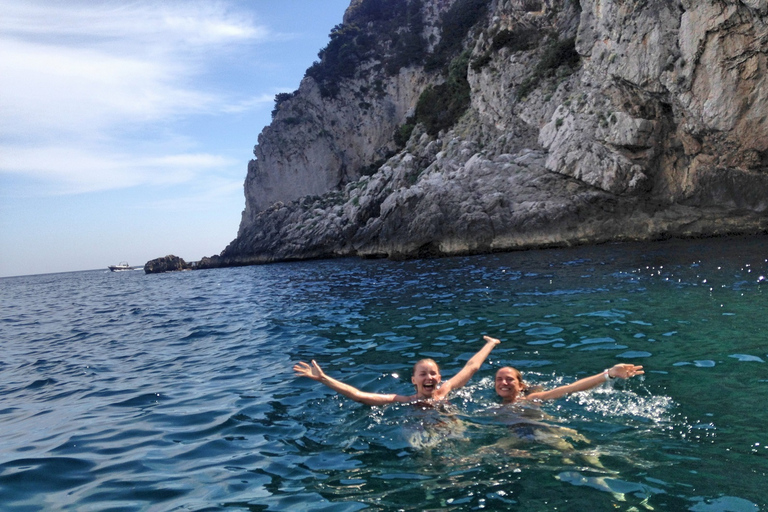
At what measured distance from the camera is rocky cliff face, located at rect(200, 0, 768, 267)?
23.0 m

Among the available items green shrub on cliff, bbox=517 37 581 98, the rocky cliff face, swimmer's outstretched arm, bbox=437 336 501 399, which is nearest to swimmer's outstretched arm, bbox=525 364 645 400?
swimmer's outstretched arm, bbox=437 336 501 399

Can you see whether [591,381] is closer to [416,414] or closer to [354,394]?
[416,414]

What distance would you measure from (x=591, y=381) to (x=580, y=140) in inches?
1020

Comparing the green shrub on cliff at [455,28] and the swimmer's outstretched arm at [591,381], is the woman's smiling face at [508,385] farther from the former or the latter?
the green shrub on cliff at [455,28]

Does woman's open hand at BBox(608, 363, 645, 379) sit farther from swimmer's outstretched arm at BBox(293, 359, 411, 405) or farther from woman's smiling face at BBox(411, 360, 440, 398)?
swimmer's outstretched arm at BBox(293, 359, 411, 405)

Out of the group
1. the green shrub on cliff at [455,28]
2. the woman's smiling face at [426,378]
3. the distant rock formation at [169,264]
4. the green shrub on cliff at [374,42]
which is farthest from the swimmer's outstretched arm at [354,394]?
the distant rock formation at [169,264]

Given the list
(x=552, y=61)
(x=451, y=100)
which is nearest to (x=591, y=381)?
(x=552, y=61)

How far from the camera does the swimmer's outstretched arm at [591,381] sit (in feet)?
16.5

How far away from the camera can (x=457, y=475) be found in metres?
4.32

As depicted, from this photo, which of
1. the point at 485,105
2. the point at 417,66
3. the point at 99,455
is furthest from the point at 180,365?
the point at 417,66

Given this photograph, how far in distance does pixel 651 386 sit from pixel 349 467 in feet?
12.6

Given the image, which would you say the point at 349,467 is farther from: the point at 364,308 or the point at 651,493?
the point at 364,308

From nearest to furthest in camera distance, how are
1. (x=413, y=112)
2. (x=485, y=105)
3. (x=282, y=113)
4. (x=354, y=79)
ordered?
1. (x=485, y=105)
2. (x=413, y=112)
3. (x=354, y=79)
4. (x=282, y=113)

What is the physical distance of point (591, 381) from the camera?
5.46 meters
